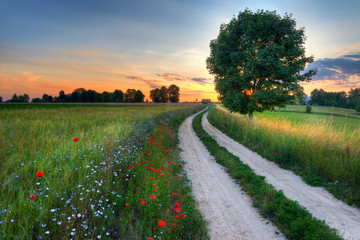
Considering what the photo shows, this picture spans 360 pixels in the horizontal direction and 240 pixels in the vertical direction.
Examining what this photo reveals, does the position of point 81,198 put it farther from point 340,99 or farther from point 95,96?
point 95,96

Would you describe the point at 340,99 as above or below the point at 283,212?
above

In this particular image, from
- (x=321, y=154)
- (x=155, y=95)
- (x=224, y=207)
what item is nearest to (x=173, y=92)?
(x=155, y=95)

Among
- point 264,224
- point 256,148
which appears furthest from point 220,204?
point 256,148

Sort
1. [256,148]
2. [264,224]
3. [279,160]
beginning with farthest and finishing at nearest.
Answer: [256,148]
[279,160]
[264,224]

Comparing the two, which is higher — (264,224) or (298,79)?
(298,79)

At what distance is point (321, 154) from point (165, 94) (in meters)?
114

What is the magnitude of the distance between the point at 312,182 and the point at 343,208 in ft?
6.56

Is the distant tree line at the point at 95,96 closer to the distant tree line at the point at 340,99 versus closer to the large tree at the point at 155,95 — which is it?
the large tree at the point at 155,95

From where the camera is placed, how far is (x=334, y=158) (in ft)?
26.3

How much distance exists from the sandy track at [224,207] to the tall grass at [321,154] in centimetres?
375

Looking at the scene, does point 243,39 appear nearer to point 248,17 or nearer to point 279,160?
point 248,17

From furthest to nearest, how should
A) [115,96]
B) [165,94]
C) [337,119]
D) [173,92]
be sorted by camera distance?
[173,92]
[165,94]
[115,96]
[337,119]

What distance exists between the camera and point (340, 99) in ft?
104

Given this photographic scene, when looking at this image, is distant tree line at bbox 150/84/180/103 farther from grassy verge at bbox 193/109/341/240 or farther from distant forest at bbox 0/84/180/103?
grassy verge at bbox 193/109/341/240
